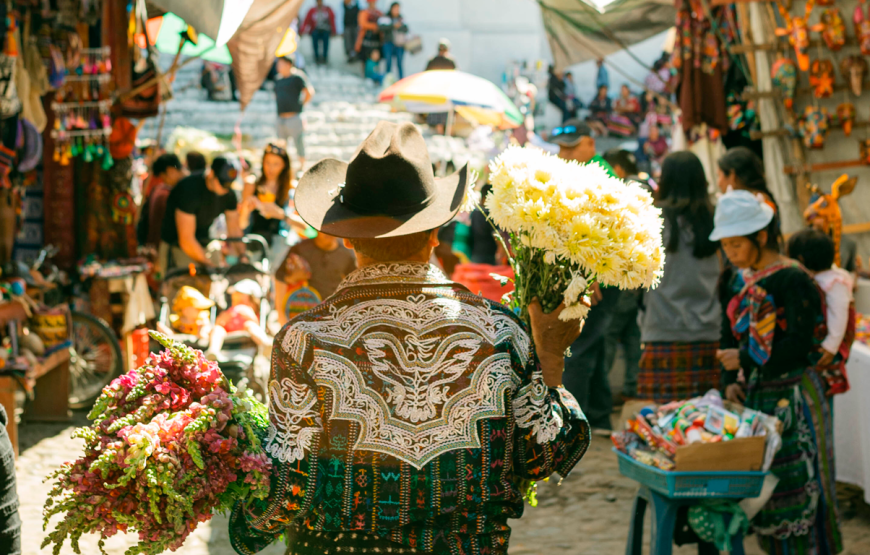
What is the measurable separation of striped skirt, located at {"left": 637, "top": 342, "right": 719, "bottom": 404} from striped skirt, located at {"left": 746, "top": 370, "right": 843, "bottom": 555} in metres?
1.16

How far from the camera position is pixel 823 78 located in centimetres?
681

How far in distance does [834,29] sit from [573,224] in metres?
5.48

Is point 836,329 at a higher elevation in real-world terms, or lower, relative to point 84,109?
lower

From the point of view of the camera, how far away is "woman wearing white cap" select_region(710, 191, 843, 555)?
3689 millimetres

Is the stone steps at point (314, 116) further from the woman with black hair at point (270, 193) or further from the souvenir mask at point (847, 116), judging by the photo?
the souvenir mask at point (847, 116)

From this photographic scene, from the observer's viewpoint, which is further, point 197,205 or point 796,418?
point 197,205

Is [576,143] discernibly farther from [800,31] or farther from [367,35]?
[367,35]

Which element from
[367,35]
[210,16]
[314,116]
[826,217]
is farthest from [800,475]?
[367,35]

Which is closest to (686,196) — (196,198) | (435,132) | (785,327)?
(785,327)

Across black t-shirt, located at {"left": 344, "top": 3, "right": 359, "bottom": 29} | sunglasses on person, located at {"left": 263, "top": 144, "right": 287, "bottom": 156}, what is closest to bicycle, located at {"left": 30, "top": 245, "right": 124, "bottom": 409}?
sunglasses on person, located at {"left": 263, "top": 144, "right": 287, "bottom": 156}

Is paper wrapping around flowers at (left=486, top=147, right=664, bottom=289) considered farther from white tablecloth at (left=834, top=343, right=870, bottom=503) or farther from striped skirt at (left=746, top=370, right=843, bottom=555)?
white tablecloth at (left=834, top=343, right=870, bottom=503)

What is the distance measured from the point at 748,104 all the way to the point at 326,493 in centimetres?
647

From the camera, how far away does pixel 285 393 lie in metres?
2.07

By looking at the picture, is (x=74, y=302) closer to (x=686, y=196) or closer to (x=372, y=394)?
(x=686, y=196)
